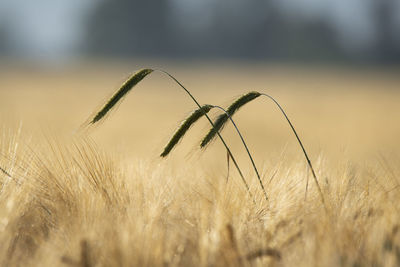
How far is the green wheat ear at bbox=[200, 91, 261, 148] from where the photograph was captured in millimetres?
1805

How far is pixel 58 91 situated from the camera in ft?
66.6

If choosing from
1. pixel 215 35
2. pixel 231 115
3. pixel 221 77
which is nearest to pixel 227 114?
pixel 231 115

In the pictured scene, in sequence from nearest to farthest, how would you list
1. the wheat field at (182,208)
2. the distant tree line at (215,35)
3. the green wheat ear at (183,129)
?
1. the wheat field at (182,208)
2. the green wheat ear at (183,129)
3. the distant tree line at (215,35)

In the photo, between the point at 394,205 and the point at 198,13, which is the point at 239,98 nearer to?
the point at 394,205

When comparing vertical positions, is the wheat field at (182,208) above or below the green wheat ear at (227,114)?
below

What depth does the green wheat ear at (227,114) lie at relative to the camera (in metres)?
1.80

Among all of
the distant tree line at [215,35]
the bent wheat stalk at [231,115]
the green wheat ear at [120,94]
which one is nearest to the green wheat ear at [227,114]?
the bent wheat stalk at [231,115]

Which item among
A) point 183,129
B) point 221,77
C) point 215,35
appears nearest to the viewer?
point 183,129

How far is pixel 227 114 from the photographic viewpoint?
70.2 inches

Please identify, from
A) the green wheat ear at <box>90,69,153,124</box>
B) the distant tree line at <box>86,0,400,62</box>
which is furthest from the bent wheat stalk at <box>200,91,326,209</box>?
the distant tree line at <box>86,0,400,62</box>

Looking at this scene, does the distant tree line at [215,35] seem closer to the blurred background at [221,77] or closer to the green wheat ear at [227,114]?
the blurred background at [221,77]

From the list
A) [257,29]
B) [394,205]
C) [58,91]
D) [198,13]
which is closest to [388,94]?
[58,91]

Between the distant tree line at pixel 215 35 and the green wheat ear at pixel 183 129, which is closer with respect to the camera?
the green wheat ear at pixel 183 129

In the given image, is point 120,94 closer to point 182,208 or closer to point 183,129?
point 183,129
